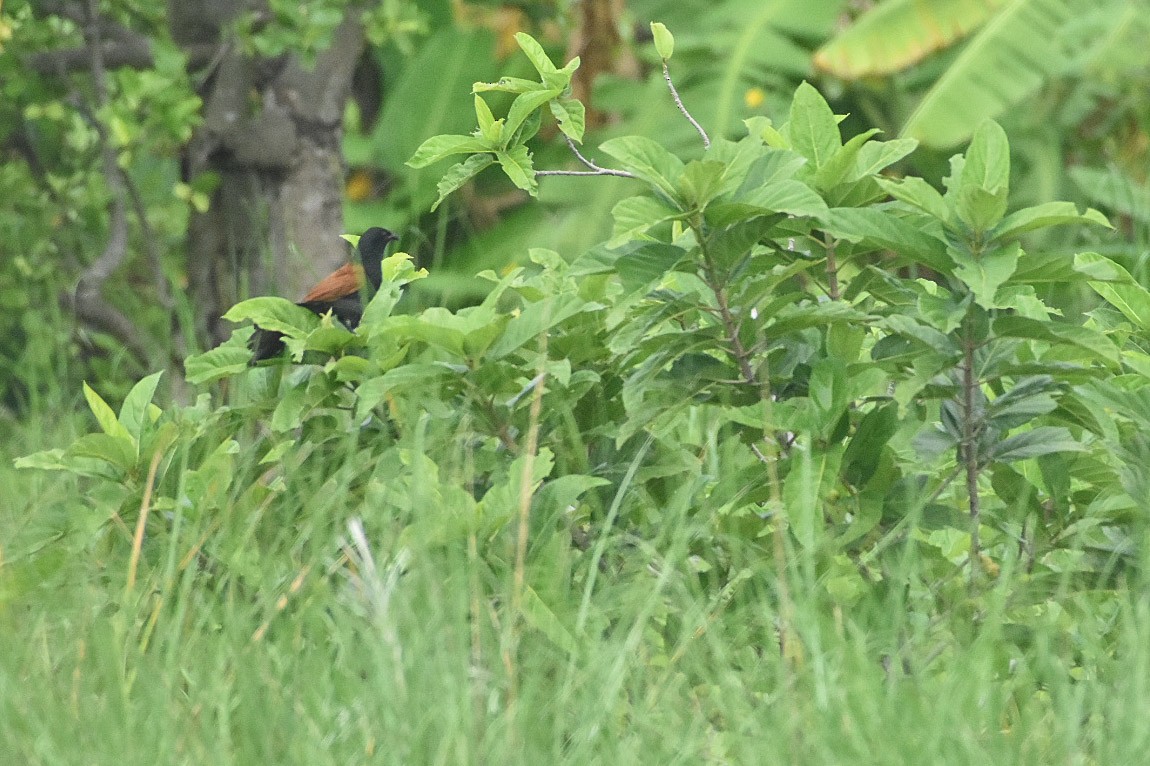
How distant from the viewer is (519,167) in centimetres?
221

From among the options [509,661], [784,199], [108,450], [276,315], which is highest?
[784,199]

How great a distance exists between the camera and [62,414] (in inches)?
183

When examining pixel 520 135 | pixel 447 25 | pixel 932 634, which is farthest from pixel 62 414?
pixel 447 25

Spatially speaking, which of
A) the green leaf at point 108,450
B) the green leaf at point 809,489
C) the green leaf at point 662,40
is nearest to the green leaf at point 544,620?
the green leaf at point 809,489

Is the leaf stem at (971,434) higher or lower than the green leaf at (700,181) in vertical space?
lower

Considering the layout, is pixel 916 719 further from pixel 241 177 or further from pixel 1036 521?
pixel 241 177

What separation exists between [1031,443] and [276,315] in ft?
3.85

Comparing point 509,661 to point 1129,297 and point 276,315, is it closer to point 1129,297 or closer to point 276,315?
point 276,315

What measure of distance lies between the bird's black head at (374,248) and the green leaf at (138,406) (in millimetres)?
1421

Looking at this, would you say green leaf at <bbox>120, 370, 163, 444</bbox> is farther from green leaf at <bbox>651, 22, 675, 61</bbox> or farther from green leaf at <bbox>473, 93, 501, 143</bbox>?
green leaf at <bbox>651, 22, 675, 61</bbox>

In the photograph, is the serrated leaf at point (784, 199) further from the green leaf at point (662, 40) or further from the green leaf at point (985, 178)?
the green leaf at point (662, 40)

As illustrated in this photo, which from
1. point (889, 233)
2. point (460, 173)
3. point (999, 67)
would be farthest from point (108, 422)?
point (999, 67)

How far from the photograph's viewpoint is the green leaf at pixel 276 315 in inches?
90.1

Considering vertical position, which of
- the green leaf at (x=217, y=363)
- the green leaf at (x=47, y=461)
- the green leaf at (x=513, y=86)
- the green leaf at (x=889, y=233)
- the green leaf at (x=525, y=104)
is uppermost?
the green leaf at (x=513, y=86)
